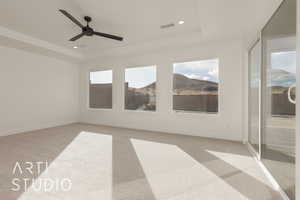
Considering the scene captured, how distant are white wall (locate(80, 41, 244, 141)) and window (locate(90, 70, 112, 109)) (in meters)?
0.23

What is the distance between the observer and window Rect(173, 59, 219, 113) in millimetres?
4043

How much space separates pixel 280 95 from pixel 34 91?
6300 mm

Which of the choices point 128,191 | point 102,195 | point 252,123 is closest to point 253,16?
point 252,123

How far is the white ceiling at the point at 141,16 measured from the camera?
237cm

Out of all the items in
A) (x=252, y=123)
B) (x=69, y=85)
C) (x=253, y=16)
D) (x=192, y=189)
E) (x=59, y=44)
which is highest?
(x=59, y=44)

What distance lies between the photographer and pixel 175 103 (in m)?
4.50

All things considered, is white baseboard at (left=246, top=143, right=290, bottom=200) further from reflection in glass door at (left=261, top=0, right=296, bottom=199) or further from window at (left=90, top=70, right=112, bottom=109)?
window at (left=90, top=70, right=112, bottom=109)

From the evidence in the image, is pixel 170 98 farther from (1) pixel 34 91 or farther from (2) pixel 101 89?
(1) pixel 34 91

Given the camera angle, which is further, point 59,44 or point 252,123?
point 59,44

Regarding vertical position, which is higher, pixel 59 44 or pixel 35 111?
pixel 59 44

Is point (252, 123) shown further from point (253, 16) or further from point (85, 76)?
point (85, 76)

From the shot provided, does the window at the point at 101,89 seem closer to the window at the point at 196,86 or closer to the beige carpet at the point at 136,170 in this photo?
the beige carpet at the point at 136,170

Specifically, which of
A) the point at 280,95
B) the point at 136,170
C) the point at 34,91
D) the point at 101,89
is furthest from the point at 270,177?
the point at 34,91

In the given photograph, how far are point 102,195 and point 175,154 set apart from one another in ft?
5.14
